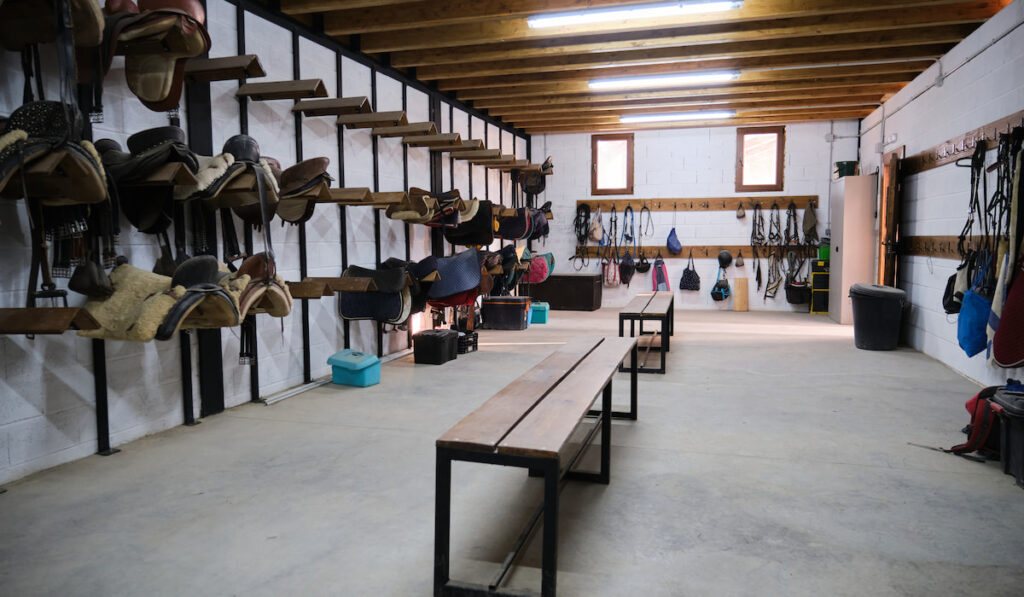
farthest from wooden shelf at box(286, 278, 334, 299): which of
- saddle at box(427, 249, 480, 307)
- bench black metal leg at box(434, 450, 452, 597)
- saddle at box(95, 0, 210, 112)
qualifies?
bench black metal leg at box(434, 450, 452, 597)

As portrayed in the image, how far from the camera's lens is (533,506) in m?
2.67

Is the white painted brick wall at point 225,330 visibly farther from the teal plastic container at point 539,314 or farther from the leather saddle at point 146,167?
the teal plastic container at point 539,314

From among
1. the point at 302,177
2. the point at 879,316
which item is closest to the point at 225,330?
the point at 302,177

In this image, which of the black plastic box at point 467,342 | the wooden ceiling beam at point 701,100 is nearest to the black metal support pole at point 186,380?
the black plastic box at point 467,342

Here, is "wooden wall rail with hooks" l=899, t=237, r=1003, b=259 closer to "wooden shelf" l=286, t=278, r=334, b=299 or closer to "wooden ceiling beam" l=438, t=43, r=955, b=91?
"wooden ceiling beam" l=438, t=43, r=955, b=91

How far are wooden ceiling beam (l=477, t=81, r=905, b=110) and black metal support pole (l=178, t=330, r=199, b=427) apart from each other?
5124 millimetres

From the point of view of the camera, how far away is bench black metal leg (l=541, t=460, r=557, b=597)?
73.5 inches

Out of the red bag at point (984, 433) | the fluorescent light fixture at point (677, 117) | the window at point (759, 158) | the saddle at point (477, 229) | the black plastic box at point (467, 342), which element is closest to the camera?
the red bag at point (984, 433)

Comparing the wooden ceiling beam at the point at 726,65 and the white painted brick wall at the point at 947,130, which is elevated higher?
the wooden ceiling beam at the point at 726,65

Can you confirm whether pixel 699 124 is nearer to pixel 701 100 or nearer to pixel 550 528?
pixel 701 100

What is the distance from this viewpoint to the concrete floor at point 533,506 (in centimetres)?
210

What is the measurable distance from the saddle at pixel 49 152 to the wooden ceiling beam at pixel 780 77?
206 inches

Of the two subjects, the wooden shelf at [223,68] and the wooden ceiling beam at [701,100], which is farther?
the wooden ceiling beam at [701,100]

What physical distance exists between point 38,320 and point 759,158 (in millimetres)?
9520
